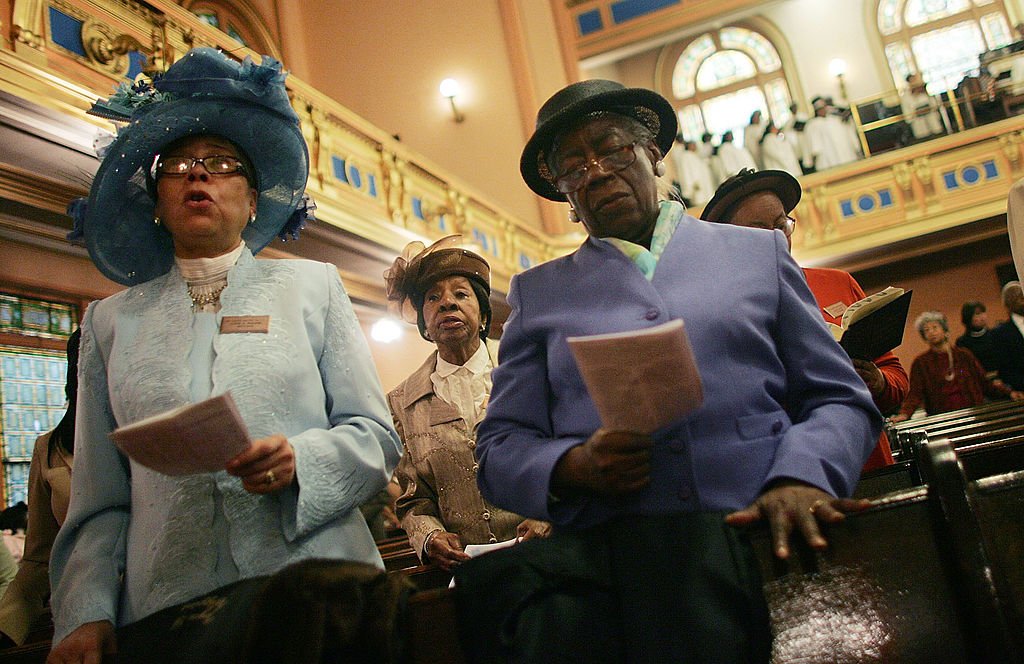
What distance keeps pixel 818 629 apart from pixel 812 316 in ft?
1.54

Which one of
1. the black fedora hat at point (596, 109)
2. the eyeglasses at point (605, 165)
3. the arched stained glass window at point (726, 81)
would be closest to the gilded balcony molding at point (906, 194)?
the arched stained glass window at point (726, 81)

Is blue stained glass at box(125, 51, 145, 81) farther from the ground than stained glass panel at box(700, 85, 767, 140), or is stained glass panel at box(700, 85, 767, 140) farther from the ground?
stained glass panel at box(700, 85, 767, 140)

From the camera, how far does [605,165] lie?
4.78 ft

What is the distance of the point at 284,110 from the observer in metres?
1.67

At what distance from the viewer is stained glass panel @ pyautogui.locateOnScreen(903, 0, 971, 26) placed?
13164 mm

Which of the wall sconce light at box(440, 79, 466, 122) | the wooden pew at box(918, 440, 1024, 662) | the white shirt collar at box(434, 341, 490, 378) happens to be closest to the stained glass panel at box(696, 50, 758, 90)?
the wall sconce light at box(440, 79, 466, 122)

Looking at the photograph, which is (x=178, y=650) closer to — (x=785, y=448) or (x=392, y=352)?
(x=785, y=448)

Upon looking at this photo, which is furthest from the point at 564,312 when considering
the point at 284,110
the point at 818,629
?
the point at 284,110

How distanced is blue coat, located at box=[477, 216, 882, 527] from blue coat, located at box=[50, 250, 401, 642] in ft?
0.80

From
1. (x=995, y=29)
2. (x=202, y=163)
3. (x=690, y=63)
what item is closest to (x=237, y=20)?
(x=690, y=63)

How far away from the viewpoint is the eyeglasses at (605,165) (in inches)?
57.3

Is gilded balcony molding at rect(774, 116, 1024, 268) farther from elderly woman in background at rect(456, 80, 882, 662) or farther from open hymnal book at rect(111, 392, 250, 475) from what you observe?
open hymnal book at rect(111, 392, 250, 475)

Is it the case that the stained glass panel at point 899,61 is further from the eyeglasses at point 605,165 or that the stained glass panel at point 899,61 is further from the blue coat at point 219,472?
the blue coat at point 219,472

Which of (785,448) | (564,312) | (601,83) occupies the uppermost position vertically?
(601,83)
